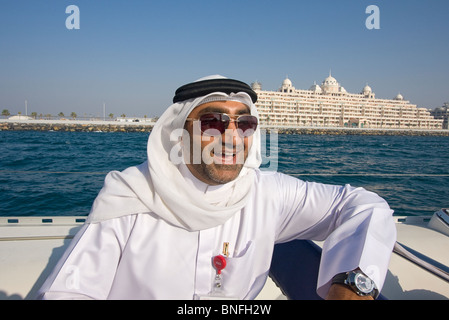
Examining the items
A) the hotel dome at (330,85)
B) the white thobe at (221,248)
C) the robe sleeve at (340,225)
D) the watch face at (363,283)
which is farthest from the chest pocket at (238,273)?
the hotel dome at (330,85)

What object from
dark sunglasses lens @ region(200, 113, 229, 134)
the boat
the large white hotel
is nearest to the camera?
dark sunglasses lens @ region(200, 113, 229, 134)

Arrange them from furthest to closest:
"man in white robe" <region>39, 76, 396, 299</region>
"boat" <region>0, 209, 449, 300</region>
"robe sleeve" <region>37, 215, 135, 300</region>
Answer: "boat" <region>0, 209, 449, 300</region>, "man in white robe" <region>39, 76, 396, 299</region>, "robe sleeve" <region>37, 215, 135, 300</region>

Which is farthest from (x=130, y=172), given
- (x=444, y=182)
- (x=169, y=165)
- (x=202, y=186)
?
(x=444, y=182)

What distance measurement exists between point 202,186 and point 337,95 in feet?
326

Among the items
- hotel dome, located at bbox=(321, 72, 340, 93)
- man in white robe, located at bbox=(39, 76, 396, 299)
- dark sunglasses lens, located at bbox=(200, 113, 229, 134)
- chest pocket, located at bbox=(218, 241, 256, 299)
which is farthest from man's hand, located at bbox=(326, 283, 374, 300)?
hotel dome, located at bbox=(321, 72, 340, 93)

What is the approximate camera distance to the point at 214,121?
1.11 m

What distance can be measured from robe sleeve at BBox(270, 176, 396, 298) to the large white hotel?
255 feet

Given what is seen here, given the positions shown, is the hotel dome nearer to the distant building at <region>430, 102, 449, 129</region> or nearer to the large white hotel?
the large white hotel

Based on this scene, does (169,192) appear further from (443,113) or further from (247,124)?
(443,113)

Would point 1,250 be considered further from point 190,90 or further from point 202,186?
point 190,90

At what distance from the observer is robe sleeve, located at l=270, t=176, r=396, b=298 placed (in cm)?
104

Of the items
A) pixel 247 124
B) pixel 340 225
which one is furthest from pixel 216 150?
pixel 340 225

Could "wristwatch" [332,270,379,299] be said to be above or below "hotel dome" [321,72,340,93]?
below

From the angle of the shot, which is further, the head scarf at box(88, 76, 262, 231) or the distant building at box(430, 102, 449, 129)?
the distant building at box(430, 102, 449, 129)
